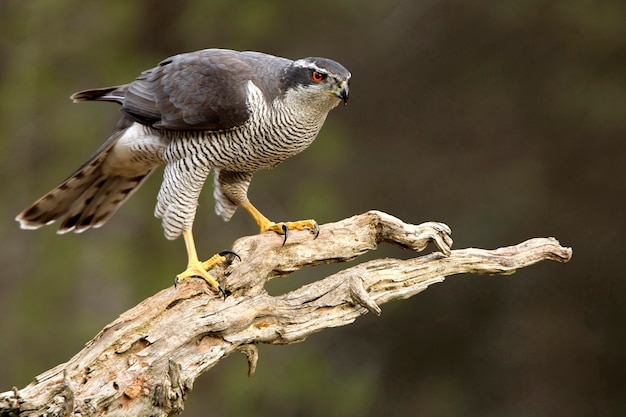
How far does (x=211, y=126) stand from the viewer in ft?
15.5

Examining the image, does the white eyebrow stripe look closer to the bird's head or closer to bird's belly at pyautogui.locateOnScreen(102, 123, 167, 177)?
the bird's head

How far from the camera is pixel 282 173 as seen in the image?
9.56 metres

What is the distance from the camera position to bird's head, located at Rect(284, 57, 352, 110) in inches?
177

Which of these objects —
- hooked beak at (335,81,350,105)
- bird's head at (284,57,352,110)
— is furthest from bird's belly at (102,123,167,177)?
hooked beak at (335,81,350,105)

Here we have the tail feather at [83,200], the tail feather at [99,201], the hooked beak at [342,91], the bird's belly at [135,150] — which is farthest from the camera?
the tail feather at [99,201]

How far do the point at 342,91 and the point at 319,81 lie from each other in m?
0.15

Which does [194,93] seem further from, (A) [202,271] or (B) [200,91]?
(A) [202,271]

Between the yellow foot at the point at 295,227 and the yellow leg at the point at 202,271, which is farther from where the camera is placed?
the yellow foot at the point at 295,227

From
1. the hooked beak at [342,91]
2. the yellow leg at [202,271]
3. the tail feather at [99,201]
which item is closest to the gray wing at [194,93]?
the hooked beak at [342,91]

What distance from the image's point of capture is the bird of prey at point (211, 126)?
465cm

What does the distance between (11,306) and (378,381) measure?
13.0 ft

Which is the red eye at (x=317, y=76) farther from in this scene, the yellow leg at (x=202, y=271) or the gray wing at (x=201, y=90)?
the yellow leg at (x=202, y=271)

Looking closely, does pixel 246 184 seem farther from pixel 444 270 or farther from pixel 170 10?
pixel 170 10

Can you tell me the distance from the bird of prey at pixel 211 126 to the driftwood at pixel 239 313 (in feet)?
0.56
